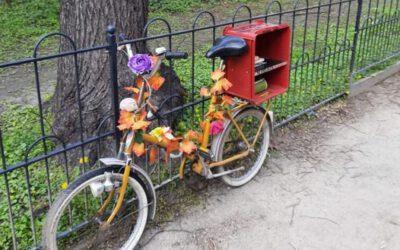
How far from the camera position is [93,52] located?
3.64 m

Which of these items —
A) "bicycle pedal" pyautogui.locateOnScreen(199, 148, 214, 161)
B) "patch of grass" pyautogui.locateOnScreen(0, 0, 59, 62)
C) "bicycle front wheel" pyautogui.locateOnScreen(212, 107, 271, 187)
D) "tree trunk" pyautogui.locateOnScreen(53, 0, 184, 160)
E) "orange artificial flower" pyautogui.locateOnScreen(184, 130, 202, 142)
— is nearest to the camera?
"orange artificial flower" pyautogui.locateOnScreen(184, 130, 202, 142)

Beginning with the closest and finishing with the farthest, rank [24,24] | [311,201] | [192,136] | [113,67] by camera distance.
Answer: [113,67], [192,136], [311,201], [24,24]

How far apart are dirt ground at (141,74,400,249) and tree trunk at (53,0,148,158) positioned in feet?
3.62

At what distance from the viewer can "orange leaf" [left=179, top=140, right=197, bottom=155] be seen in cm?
308

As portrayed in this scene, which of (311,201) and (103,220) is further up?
(103,220)

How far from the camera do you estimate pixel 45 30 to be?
9.41m

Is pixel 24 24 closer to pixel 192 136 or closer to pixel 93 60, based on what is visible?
pixel 93 60

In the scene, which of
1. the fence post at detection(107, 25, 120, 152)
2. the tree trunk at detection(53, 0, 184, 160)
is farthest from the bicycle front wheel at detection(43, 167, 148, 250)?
the tree trunk at detection(53, 0, 184, 160)

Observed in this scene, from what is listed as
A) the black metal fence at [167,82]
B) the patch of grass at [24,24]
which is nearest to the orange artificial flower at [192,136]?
the black metal fence at [167,82]

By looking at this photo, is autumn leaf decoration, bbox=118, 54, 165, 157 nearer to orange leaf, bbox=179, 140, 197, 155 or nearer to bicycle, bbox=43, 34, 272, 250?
bicycle, bbox=43, 34, 272, 250

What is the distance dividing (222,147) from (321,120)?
5.96 feet

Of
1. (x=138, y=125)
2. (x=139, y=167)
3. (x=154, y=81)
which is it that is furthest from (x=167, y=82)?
(x=138, y=125)

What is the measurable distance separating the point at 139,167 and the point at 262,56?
1.51 metres

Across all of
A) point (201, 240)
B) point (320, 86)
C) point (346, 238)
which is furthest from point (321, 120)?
point (201, 240)
